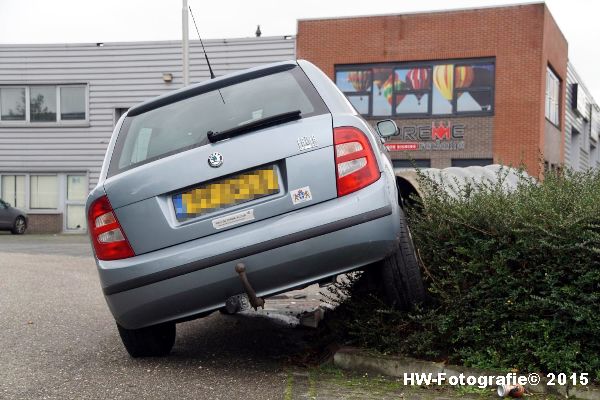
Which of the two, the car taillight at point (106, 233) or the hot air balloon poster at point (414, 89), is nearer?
the car taillight at point (106, 233)

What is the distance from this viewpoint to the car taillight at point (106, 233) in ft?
12.3

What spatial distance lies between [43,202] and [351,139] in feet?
76.0

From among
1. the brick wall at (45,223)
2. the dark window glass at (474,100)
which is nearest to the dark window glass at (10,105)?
the brick wall at (45,223)

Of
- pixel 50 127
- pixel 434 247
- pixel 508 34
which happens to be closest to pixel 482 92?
pixel 508 34

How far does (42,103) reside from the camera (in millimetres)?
24422

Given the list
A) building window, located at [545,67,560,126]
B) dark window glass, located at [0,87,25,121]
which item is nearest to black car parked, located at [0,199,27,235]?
dark window glass, located at [0,87,25,121]

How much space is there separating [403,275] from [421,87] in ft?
58.9

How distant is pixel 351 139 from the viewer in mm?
3650

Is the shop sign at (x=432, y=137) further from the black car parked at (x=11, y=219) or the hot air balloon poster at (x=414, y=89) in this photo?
the black car parked at (x=11, y=219)

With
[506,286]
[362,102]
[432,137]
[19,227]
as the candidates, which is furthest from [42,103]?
[506,286]

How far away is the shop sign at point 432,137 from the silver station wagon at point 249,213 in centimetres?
1733

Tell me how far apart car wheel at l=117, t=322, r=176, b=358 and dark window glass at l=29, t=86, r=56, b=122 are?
21.7m

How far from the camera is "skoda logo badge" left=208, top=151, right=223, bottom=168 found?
143 inches

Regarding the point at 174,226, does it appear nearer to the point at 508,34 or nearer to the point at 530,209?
the point at 530,209
